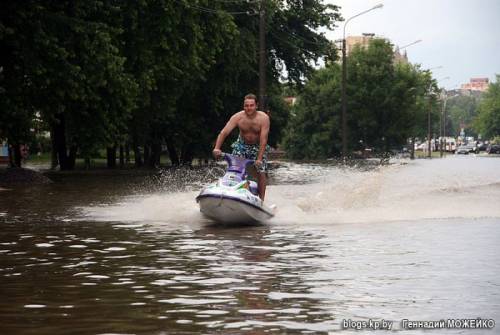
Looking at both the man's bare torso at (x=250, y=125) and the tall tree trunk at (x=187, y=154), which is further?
the tall tree trunk at (x=187, y=154)

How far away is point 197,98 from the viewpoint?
5266 cm

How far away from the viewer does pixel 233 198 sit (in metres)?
16.4

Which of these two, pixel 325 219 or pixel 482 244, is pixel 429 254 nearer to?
pixel 482 244

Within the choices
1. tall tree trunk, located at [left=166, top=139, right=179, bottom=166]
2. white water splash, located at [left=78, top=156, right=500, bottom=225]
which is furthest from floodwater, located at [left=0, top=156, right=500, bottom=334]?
tall tree trunk, located at [left=166, top=139, right=179, bottom=166]

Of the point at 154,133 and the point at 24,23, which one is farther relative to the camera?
the point at 154,133

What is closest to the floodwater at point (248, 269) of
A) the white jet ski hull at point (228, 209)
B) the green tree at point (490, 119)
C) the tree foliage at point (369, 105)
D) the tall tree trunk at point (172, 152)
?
the white jet ski hull at point (228, 209)

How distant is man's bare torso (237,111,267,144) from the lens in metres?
17.6

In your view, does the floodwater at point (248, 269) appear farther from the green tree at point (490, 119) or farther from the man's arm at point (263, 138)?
the green tree at point (490, 119)

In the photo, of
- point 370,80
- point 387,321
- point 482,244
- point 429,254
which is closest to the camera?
point 387,321

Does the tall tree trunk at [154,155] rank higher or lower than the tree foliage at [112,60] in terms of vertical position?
lower

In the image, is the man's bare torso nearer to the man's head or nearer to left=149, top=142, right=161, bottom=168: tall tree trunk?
the man's head

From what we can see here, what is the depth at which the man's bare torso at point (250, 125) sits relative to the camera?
694 inches

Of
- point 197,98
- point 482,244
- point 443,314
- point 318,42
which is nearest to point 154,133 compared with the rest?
point 197,98

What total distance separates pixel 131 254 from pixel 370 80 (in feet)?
318
